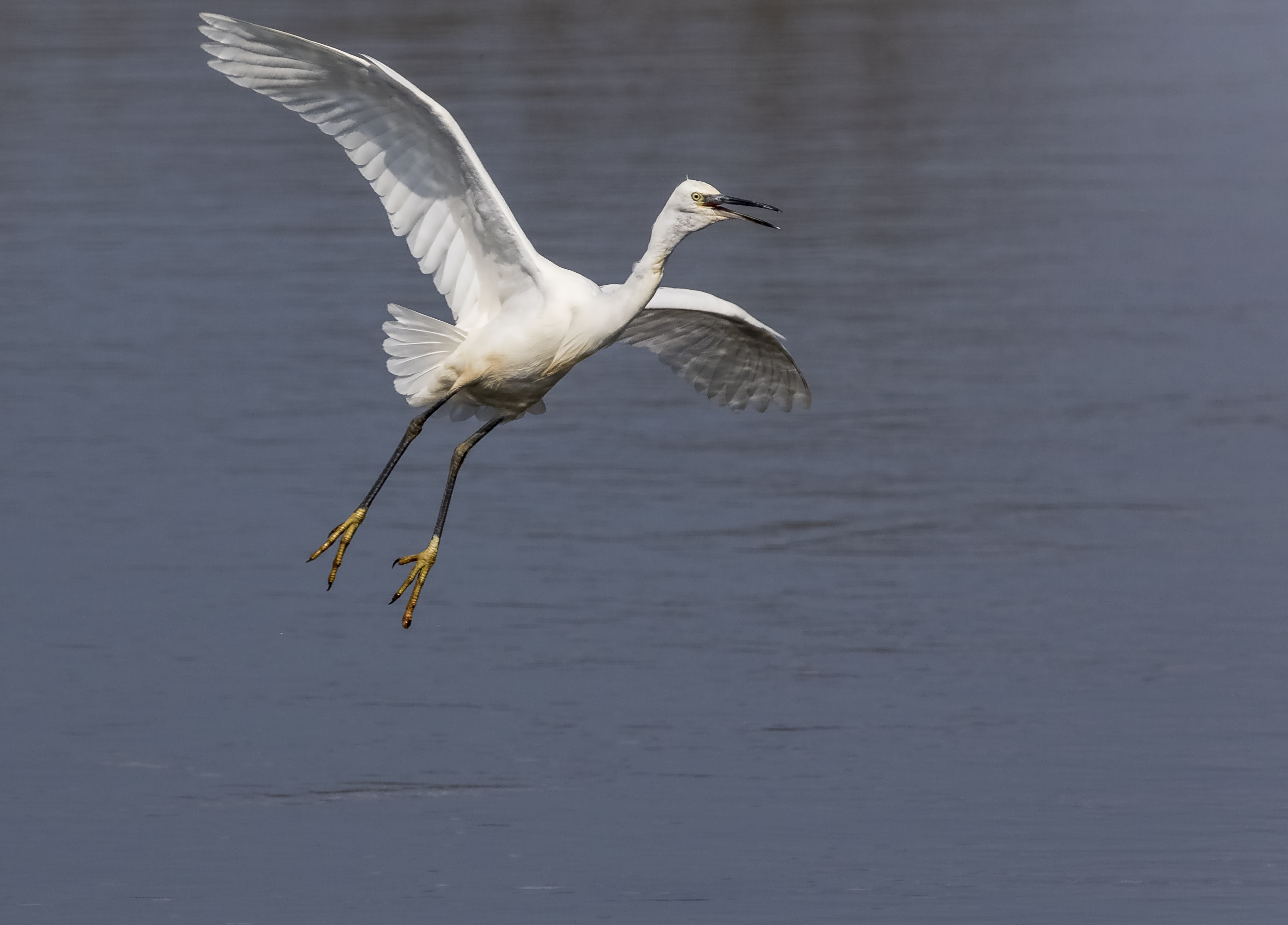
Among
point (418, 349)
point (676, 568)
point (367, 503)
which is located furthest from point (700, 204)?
point (676, 568)

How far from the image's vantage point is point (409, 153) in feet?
36.3

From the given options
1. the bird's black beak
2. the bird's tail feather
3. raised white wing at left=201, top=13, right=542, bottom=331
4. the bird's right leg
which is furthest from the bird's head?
the bird's right leg

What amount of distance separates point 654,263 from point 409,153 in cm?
129

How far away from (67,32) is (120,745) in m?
33.9

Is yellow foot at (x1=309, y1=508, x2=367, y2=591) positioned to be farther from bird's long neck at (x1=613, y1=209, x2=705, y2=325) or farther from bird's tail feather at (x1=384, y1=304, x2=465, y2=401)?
bird's long neck at (x1=613, y1=209, x2=705, y2=325)

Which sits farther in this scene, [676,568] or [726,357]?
[676,568]

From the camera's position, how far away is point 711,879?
37.9ft

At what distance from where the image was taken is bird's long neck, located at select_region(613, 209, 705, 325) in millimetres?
10859

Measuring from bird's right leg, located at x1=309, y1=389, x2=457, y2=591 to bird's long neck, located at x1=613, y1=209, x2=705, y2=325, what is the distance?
104 centimetres

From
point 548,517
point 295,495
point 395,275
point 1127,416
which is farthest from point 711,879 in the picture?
point 395,275

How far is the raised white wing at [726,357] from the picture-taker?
42.9 ft

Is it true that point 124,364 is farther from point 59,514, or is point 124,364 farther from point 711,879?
point 711,879

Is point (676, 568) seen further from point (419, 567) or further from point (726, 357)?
point (419, 567)

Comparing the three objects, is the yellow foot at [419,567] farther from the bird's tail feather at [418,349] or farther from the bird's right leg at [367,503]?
the bird's tail feather at [418,349]
